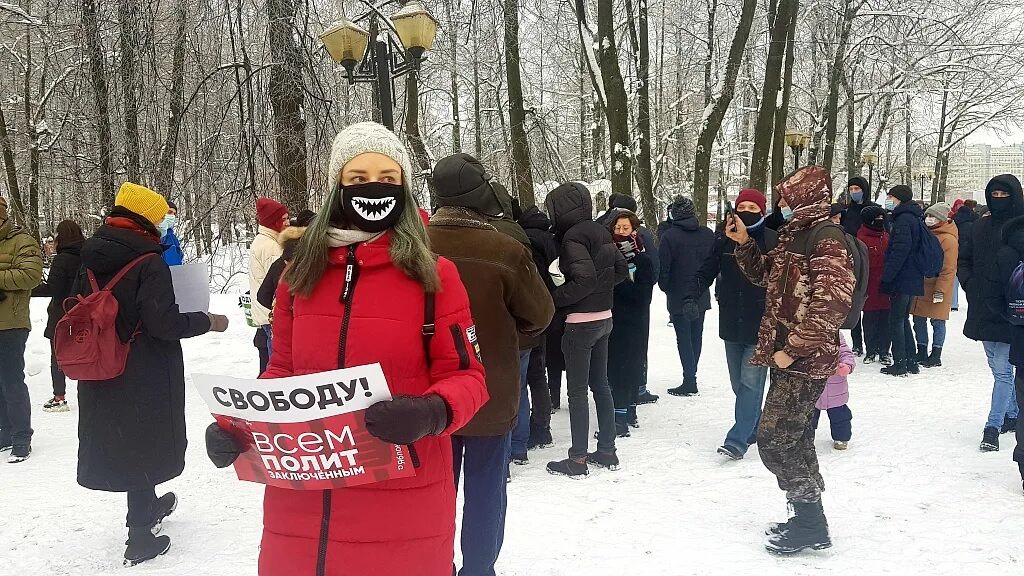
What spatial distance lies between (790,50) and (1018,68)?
11.8 meters

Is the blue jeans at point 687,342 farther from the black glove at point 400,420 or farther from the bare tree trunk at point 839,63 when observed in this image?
the bare tree trunk at point 839,63

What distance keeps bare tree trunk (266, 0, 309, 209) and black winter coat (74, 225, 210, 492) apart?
4267 mm

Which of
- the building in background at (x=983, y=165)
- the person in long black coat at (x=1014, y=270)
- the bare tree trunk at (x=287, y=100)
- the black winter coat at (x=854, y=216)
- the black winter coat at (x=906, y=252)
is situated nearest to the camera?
the person in long black coat at (x=1014, y=270)

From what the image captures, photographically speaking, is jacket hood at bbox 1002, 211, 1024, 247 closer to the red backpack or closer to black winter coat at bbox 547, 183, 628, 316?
black winter coat at bbox 547, 183, 628, 316

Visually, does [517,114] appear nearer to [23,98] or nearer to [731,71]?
[731,71]

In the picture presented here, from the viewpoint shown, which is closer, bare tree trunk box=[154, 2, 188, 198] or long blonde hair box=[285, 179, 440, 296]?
long blonde hair box=[285, 179, 440, 296]

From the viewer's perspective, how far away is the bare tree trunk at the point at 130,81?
735 centimetres

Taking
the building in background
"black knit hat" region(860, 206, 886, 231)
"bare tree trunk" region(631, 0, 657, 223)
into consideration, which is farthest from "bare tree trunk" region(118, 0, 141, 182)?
the building in background

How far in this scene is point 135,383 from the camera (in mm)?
3725

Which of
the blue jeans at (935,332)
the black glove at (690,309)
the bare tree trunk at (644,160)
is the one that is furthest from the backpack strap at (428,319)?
the bare tree trunk at (644,160)

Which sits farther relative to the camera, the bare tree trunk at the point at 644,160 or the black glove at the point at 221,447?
the bare tree trunk at the point at 644,160

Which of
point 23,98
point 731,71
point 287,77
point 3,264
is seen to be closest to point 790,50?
point 731,71

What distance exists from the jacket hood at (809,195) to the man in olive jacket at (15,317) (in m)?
5.55

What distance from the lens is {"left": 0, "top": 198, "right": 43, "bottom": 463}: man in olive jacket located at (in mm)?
5402
